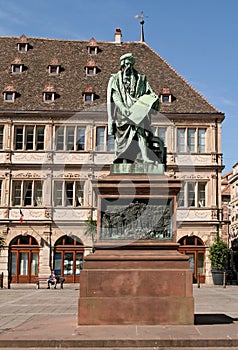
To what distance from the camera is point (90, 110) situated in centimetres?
3850

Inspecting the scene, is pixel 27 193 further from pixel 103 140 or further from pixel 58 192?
pixel 103 140

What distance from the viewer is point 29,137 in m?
38.4

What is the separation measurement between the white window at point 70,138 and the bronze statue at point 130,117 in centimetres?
2575

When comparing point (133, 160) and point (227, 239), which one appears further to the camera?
point (227, 239)

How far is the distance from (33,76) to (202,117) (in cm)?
1279

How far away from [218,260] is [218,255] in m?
0.33

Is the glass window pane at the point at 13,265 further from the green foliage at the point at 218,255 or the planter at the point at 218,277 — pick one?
the planter at the point at 218,277

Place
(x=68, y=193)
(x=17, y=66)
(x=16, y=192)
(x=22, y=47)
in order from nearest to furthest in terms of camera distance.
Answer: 1. (x=68, y=193)
2. (x=16, y=192)
3. (x=17, y=66)
4. (x=22, y=47)

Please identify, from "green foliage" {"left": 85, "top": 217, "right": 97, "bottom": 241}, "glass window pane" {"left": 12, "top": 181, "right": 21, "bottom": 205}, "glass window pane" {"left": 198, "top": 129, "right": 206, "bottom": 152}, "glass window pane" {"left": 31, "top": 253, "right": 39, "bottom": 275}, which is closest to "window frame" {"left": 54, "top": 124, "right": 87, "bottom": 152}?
"glass window pane" {"left": 12, "top": 181, "right": 21, "bottom": 205}

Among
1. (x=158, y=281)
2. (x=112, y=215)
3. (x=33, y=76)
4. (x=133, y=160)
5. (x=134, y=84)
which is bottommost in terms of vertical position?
(x=158, y=281)

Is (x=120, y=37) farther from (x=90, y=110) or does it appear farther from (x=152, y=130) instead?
(x=152, y=130)

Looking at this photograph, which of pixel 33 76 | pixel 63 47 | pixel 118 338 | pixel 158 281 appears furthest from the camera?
pixel 63 47

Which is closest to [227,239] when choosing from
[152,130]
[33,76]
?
[33,76]

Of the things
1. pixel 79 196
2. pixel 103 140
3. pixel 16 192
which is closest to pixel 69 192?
pixel 79 196
